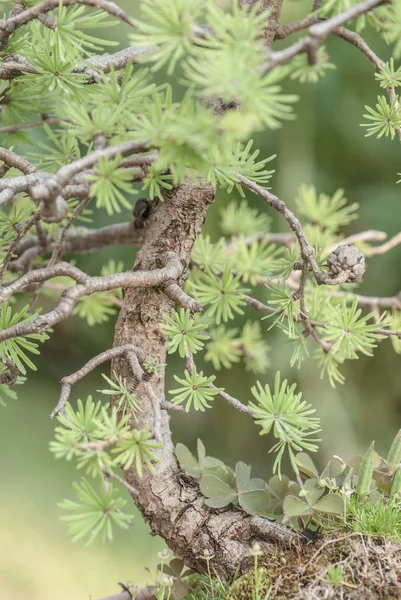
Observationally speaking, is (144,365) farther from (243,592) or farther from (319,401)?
(319,401)

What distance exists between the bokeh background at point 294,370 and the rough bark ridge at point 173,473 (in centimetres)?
56

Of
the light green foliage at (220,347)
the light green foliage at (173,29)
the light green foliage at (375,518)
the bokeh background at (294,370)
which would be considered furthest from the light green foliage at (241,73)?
the bokeh background at (294,370)

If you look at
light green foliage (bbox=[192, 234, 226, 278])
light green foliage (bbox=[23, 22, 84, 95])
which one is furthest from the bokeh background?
light green foliage (bbox=[23, 22, 84, 95])

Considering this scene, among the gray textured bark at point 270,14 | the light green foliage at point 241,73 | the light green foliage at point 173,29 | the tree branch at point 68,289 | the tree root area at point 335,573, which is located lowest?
the tree root area at point 335,573

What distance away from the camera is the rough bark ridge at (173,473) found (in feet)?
1.60

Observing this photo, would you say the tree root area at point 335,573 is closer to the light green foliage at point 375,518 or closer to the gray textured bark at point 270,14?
the light green foliage at point 375,518

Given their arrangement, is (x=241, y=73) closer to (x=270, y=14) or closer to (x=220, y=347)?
(x=270, y=14)

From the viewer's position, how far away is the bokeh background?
109 cm

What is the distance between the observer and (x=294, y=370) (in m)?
1.14

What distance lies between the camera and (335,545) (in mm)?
441

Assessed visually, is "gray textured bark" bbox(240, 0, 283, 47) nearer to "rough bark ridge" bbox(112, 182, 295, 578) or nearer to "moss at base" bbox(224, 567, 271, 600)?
"rough bark ridge" bbox(112, 182, 295, 578)

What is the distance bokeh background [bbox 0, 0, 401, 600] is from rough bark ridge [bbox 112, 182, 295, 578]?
564 mm

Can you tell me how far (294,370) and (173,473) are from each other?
0.64 m

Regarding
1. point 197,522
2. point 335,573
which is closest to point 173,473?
point 197,522
